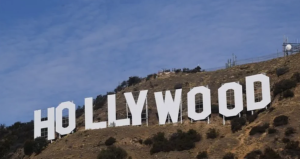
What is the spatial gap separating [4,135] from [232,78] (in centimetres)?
3783

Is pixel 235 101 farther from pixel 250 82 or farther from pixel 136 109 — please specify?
pixel 136 109

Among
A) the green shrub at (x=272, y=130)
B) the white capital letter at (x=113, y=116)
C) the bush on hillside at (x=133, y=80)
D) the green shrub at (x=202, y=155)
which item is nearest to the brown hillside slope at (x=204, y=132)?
the green shrub at (x=272, y=130)

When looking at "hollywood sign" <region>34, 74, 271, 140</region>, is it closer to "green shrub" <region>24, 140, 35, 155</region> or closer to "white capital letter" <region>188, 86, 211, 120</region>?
"white capital letter" <region>188, 86, 211, 120</region>

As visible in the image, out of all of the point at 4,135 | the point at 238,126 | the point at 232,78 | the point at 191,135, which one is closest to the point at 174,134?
the point at 191,135

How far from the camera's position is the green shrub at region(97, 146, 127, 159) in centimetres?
6637

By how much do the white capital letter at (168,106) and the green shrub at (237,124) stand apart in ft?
23.2

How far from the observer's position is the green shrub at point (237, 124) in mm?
67775

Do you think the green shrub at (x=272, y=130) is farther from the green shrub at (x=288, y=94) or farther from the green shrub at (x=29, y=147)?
the green shrub at (x=29, y=147)

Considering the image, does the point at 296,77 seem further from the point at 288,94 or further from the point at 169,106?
the point at 169,106

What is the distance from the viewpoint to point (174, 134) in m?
69.9

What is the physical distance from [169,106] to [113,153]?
10387 mm

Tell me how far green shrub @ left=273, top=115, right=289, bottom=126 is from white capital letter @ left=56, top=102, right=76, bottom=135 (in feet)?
86.1

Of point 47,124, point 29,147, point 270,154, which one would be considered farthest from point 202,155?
point 29,147

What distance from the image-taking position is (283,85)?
70.0m
